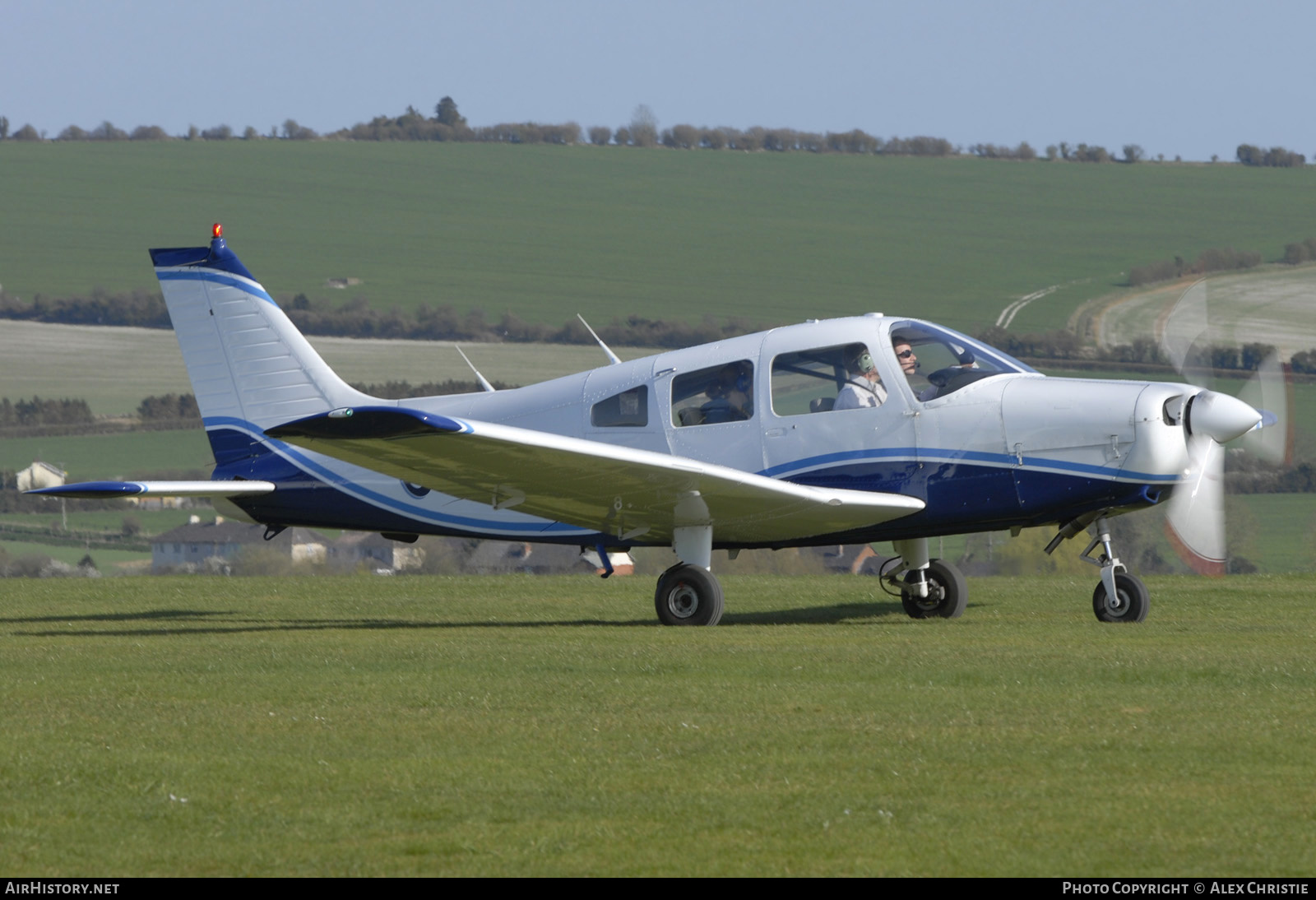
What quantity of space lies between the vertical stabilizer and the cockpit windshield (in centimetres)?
538

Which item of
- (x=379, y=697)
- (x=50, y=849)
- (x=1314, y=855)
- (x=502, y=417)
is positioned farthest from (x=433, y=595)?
(x=1314, y=855)

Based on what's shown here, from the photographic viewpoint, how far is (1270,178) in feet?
291

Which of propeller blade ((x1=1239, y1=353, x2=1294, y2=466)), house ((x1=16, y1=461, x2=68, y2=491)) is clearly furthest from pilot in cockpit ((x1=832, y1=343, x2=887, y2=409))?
house ((x1=16, y1=461, x2=68, y2=491))

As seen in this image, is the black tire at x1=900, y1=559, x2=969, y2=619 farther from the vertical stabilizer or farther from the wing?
the vertical stabilizer

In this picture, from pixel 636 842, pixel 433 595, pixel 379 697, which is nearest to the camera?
pixel 636 842

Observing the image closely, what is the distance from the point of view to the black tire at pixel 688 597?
11.7 m

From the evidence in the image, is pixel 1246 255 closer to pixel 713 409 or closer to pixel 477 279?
pixel 477 279

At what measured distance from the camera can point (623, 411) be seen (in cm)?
1254

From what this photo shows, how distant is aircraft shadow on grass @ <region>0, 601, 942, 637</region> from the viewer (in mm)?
12055

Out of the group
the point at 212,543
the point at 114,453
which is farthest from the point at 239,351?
the point at 114,453

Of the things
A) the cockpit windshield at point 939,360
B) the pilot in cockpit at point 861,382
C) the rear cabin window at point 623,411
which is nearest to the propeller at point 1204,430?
the cockpit windshield at point 939,360

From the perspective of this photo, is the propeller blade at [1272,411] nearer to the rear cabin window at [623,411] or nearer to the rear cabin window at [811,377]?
the rear cabin window at [811,377]

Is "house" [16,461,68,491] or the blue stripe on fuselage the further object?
"house" [16,461,68,491]

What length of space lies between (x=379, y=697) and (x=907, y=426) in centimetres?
519
